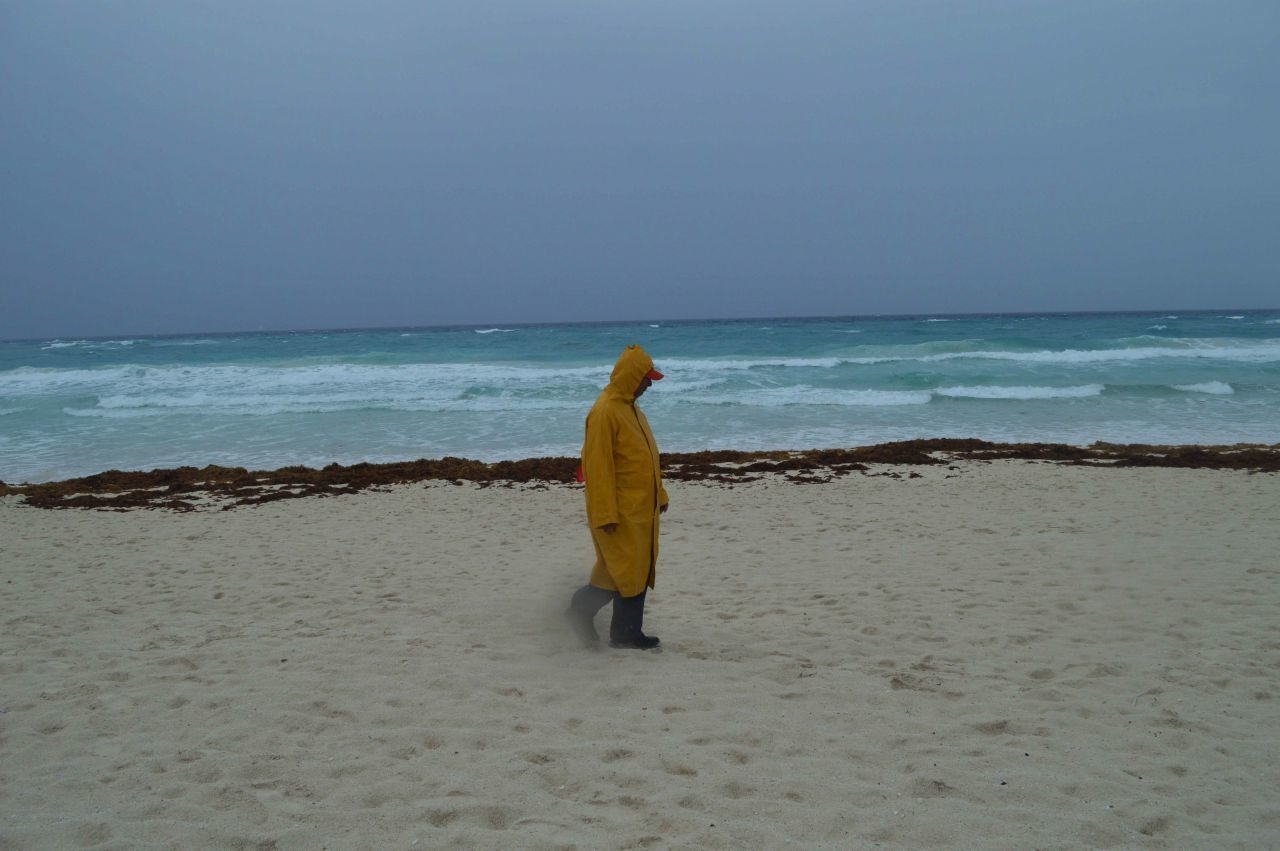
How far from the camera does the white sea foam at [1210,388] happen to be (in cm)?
2123

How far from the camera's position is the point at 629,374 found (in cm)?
426

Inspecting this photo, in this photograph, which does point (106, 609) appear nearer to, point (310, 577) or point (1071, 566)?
point (310, 577)

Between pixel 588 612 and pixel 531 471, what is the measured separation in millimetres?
7065

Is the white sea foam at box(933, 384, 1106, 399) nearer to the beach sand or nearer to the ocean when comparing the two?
the ocean

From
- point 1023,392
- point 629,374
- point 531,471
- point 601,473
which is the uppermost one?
point 629,374

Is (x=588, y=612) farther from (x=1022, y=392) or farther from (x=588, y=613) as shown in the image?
(x=1022, y=392)

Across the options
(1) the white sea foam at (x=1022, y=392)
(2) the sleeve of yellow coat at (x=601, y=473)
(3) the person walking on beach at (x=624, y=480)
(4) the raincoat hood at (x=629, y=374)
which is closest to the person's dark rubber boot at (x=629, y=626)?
(3) the person walking on beach at (x=624, y=480)

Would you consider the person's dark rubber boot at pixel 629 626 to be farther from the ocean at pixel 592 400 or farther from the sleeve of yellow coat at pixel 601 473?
the ocean at pixel 592 400

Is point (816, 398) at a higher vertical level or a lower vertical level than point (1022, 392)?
lower

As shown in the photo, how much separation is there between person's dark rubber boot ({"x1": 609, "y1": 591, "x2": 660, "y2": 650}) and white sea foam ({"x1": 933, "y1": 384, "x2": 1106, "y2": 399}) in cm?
1881

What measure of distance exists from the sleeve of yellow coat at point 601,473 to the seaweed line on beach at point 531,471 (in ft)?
21.8

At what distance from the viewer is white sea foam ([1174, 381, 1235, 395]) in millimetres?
21234

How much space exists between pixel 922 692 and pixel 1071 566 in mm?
3000

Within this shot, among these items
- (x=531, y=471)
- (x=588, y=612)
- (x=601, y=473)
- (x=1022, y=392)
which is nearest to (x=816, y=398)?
(x=1022, y=392)
